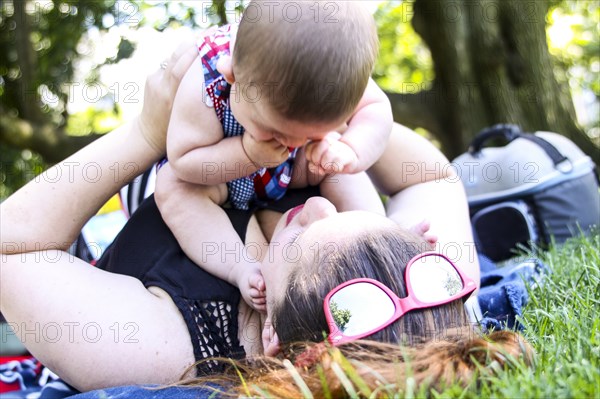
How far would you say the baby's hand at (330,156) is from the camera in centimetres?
164

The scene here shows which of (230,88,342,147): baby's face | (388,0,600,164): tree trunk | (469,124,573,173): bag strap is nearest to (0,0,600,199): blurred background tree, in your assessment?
(388,0,600,164): tree trunk

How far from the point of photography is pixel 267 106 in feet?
4.96

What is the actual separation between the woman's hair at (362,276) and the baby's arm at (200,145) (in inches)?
16.0

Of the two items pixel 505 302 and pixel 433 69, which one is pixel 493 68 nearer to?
pixel 433 69

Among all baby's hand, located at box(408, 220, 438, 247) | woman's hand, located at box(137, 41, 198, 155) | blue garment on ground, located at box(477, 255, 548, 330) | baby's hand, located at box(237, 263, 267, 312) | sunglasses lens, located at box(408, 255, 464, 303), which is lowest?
blue garment on ground, located at box(477, 255, 548, 330)

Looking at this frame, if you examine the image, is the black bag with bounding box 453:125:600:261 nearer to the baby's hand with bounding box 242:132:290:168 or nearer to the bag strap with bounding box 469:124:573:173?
the bag strap with bounding box 469:124:573:173

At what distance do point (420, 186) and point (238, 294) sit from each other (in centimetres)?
75

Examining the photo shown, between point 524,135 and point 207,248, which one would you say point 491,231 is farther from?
point 207,248

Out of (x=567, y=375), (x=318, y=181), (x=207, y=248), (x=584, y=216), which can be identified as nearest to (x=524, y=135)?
(x=584, y=216)

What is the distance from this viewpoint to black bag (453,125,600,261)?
299cm

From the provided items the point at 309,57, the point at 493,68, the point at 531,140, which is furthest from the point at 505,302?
the point at 493,68

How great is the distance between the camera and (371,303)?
4.47ft

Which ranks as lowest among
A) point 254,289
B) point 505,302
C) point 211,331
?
point 505,302

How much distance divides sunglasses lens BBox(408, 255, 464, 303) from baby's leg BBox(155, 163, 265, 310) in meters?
0.52
